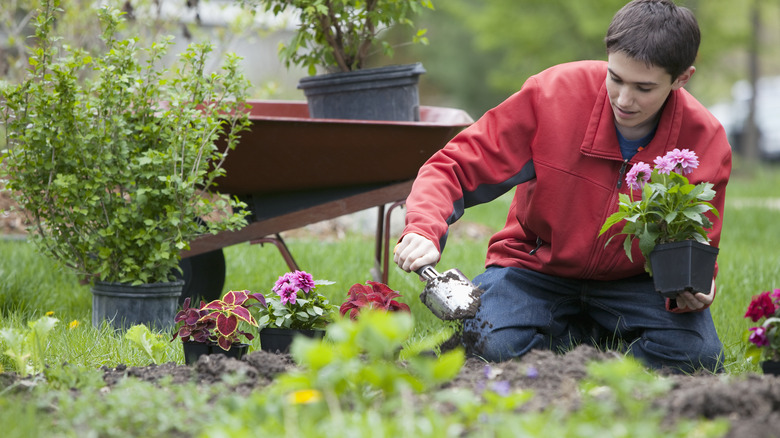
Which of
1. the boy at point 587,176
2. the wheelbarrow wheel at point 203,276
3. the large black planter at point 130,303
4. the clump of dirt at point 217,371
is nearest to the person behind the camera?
the clump of dirt at point 217,371

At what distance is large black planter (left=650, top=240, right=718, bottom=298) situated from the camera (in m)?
2.17

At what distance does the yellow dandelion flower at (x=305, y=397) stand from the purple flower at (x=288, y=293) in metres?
0.89

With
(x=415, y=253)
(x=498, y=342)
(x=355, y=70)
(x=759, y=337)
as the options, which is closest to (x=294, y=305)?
(x=415, y=253)

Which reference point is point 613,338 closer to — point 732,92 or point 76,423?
point 76,423

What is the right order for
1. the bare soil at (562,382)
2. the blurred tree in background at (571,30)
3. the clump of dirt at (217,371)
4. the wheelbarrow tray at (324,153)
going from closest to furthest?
the bare soil at (562,382) → the clump of dirt at (217,371) → the wheelbarrow tray at (324,153) → the blurred tree in background at (571,30)

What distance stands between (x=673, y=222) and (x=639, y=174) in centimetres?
18

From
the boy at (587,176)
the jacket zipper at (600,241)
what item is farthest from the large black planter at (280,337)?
the jacket zipper at (600,241)

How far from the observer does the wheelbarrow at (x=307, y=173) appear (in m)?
3.12

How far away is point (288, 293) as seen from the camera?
90.9 inches

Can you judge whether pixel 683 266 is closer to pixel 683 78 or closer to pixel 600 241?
pixel 600 241

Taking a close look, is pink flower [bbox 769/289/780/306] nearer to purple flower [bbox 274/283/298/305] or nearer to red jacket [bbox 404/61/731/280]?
red jacket [bbox 404/61/731/280]

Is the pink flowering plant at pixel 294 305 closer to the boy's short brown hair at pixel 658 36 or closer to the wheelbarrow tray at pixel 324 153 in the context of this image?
the wheelbarrow tray at pixel 324 153

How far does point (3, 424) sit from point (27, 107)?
1531 millimetres

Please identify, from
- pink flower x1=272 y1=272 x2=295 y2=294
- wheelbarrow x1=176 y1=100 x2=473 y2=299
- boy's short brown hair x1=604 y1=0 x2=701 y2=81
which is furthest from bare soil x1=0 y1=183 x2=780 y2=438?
wheelbarrow x1=176 y1=100 x2=473 y2=299
